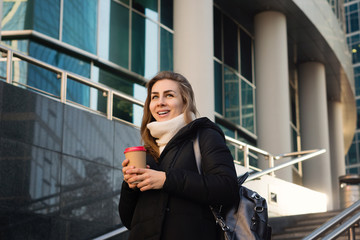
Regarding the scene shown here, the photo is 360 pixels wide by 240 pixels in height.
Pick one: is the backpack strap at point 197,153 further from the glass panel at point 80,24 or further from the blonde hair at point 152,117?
the glass panel at point 80,24

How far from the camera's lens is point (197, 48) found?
1498 centimetres

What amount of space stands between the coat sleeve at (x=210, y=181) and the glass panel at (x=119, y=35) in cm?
1274

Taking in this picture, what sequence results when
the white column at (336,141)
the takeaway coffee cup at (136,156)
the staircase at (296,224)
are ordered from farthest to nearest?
the white column at (336,141) → the staircase at (296,224) → the takeaway coffee cup at (136,156)

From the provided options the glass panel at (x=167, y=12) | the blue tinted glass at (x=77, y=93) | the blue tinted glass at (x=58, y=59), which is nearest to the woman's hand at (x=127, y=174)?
the blue tinted glass at (x=77, y=93)

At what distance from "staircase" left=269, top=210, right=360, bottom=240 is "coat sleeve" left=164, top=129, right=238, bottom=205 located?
740 cm

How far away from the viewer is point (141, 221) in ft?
10.4

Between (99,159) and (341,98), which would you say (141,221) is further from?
(341,98)

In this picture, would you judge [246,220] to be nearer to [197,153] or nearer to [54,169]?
[197,153]

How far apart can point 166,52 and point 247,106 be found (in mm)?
5602

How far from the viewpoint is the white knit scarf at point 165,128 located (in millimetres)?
3336

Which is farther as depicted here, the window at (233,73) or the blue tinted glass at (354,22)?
the blue tinted glass at (354,22)

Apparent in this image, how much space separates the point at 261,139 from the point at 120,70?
610cm

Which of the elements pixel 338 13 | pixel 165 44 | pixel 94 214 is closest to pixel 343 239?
pixel 94 214

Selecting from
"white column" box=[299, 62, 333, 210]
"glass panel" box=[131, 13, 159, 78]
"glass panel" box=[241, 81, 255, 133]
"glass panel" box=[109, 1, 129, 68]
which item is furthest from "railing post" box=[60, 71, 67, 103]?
"white column" box=[299, 62, 333, 210]
